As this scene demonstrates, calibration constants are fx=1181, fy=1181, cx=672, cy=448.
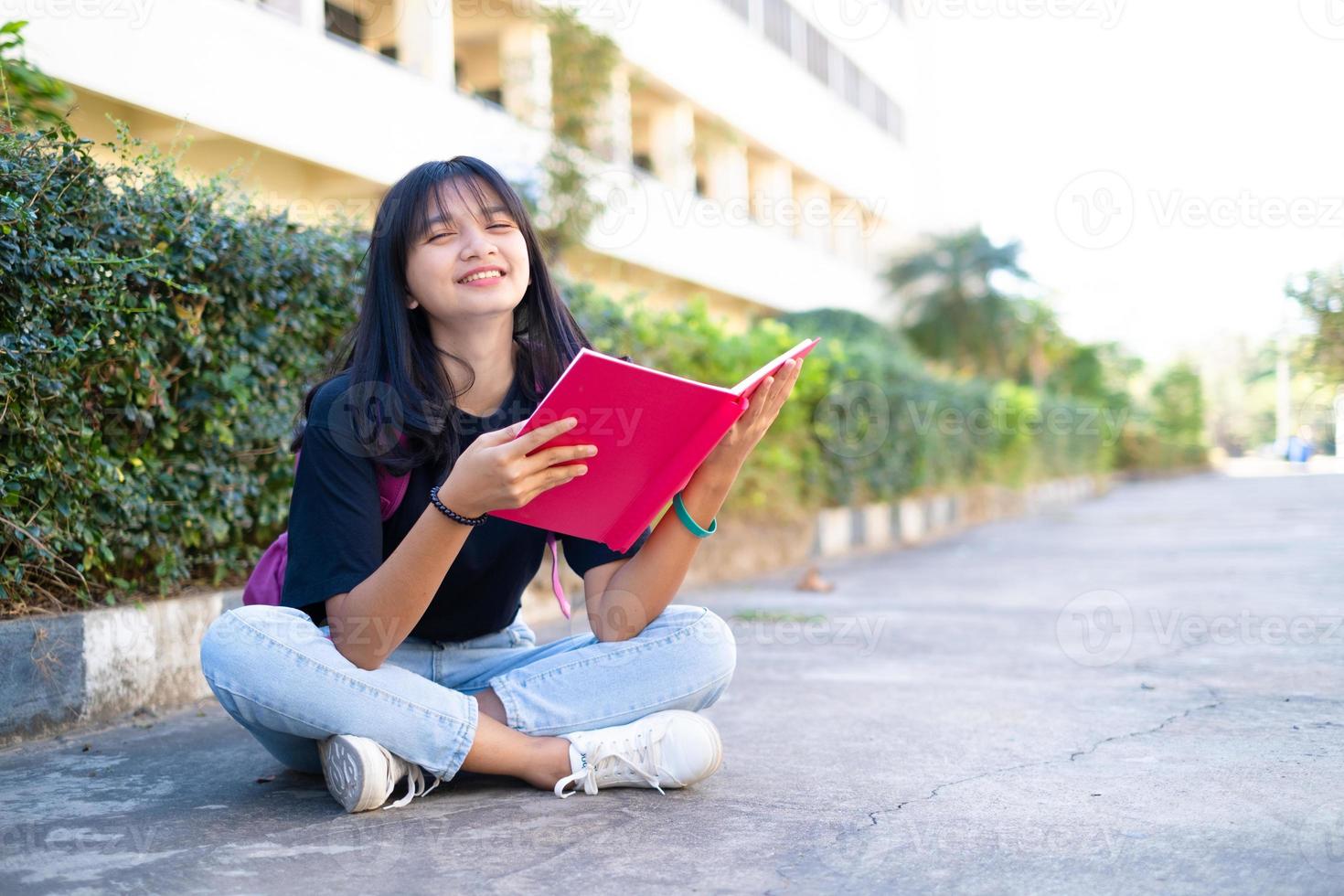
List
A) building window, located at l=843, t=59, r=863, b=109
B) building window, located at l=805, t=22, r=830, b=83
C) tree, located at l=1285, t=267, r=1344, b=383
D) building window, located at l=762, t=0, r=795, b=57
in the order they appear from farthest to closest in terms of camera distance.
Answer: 1. building window, located at l=843, t=59, r=863, b=109
2. building window, located at l=805, t=22, r=830, b=83
3. building window, located at l=762, t=0, r=795, b=57
4. tree, located at l=1285, t=267, r=1344, b=383

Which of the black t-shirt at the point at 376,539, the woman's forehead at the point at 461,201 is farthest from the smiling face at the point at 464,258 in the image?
the black t-shirt at the point at 376,539

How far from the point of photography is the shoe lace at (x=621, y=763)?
247 cm

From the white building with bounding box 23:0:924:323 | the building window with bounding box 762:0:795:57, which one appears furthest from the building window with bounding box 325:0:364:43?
the building window with bounding box 762:0:795:57

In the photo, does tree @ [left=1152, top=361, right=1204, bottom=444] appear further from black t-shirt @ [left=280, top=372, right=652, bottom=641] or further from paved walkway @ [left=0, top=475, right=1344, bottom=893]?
black t-shirt @ [left=280, top=372, right=652, bottom=641]

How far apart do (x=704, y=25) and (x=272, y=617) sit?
1761cm

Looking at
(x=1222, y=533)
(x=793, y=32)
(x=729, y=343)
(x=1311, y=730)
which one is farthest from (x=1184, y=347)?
(x=1311, y=730)

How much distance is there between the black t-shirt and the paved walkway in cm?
40

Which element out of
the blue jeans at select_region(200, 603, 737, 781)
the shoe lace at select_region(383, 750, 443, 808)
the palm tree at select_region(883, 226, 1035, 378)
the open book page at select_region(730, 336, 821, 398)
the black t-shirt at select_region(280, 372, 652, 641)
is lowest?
the shoe lace at select_region(383, 750, 443, 808)

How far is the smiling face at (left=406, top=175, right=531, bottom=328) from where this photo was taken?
2.48 meters

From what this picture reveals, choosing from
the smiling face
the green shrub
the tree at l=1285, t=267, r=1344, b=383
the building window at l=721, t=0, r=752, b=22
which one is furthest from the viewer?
the building window at l=721, t=0, r=752, b=22

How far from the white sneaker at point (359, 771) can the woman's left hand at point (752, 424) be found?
0.86 m

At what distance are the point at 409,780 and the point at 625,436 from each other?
0.88m

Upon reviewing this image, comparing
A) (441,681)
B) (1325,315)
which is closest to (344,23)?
(1325,315)

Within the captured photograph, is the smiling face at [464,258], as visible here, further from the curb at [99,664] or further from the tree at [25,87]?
the tree at [25,87]
